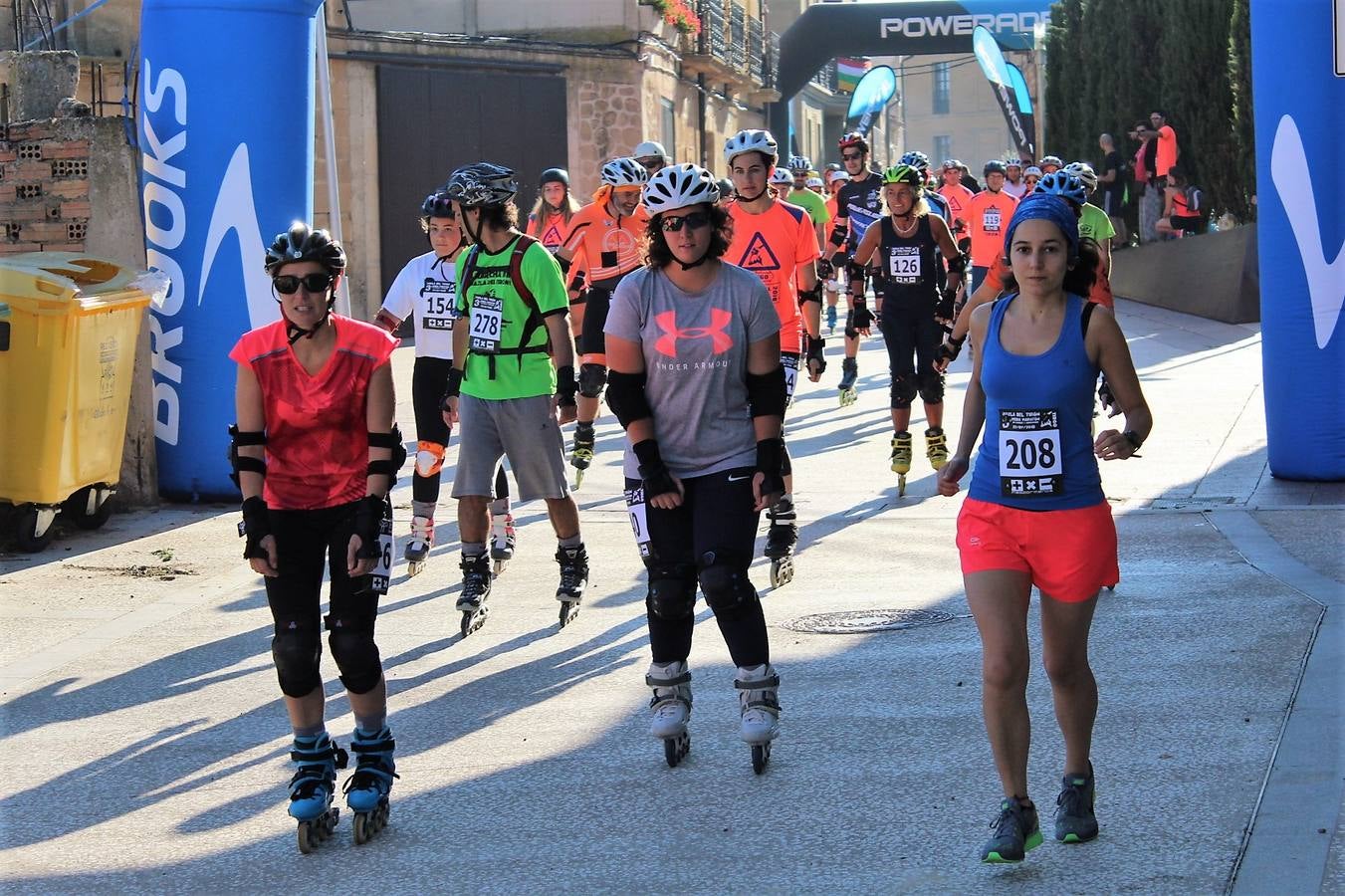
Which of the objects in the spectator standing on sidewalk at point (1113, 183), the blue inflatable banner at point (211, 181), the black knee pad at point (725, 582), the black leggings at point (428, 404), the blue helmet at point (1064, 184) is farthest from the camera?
the spectator standing on sidewalk at point (1113, 183)

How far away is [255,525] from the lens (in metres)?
5.07

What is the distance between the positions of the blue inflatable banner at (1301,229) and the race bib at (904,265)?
199cm

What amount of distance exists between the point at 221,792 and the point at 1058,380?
278 centimetres

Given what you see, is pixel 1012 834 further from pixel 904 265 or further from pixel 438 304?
pixel 904 265

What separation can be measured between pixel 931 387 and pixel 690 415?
18.2 ft

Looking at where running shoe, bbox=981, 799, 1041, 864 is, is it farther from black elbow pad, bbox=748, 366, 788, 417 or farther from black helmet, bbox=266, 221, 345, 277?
black helmet, bbox=266, 221, 345, 277

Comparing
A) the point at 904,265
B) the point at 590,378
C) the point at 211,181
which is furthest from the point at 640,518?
the point at 211,181

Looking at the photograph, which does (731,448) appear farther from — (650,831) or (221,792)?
(221,792)

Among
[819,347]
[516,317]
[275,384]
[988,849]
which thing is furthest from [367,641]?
[819,347]

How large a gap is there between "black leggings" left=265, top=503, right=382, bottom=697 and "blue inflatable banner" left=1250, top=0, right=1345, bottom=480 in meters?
7.11

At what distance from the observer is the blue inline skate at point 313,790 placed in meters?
5.05

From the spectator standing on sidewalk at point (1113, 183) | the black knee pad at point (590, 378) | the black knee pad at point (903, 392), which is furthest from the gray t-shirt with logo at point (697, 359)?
the spectator standing on sidewalk at point (1113, 183)

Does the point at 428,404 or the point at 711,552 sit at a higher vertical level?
the point at 428,404

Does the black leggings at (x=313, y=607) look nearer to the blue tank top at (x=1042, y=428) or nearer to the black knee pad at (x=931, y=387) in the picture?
the blue tank top at (x=1042, y=428)
